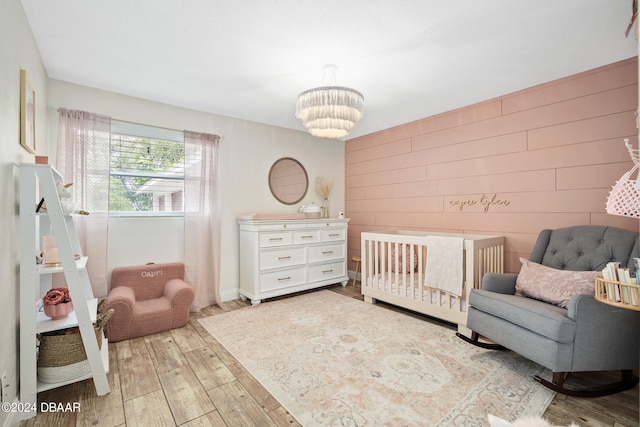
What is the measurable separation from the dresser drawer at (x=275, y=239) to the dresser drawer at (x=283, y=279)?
0.34 meters

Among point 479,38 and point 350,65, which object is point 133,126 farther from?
point 479,38

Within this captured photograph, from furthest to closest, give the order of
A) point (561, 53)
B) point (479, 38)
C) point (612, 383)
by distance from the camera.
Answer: point (561, 53) → point (479, 38) → point (612, 383)

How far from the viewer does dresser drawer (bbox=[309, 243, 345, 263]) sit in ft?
12.7

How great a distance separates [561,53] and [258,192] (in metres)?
3.23

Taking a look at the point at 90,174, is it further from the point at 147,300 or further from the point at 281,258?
the point at 281,258

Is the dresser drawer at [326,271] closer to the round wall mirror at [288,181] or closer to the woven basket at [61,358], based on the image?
the round wall mirror at [288,181]

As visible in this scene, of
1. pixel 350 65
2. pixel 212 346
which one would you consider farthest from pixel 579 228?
pixel 212 346

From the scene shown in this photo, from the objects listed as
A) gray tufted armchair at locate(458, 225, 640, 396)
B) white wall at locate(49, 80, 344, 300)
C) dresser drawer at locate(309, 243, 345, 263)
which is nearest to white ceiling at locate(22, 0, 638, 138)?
white wall at locate(49, 80, 344, 300)

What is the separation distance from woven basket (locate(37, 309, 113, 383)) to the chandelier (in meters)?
2.10

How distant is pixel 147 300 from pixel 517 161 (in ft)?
12.7

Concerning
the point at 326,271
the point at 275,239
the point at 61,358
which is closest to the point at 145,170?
the point at 275,239

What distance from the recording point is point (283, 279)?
11.8 ft

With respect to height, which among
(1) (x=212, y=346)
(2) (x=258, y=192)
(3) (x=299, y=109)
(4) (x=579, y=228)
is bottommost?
(1) (x=212, y=346)

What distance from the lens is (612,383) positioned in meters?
1.87
